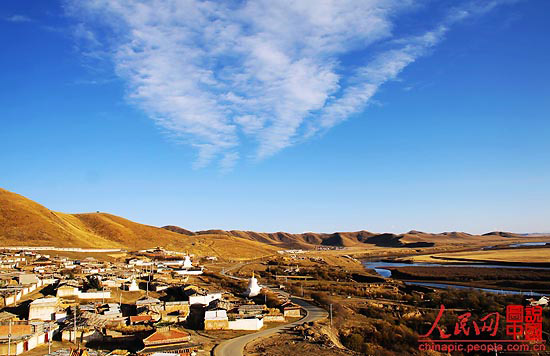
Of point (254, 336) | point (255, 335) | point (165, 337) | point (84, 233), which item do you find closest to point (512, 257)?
point (255, 335)

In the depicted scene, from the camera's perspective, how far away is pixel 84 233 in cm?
10056

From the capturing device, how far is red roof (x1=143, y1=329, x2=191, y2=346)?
78.9 feet

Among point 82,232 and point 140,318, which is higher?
point 82,232

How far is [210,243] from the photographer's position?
370 ft

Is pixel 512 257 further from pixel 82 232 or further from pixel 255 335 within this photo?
pixel 82 232

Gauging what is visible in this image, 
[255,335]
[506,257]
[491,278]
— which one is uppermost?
[255,335]

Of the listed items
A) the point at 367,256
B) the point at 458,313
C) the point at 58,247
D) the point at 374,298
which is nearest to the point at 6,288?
the point at 374,298

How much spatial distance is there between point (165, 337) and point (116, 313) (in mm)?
8500

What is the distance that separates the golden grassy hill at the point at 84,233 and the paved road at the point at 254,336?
209ft

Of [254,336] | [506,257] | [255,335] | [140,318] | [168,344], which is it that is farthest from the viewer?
[506,257]

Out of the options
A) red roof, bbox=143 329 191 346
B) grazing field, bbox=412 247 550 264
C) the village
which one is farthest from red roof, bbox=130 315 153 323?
grazing field, bbox=412 247 550 264

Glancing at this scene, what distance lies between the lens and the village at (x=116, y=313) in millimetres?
24531

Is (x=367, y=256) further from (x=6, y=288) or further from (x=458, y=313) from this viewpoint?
(x=6, y=288)

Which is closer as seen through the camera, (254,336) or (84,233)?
(254,336)
